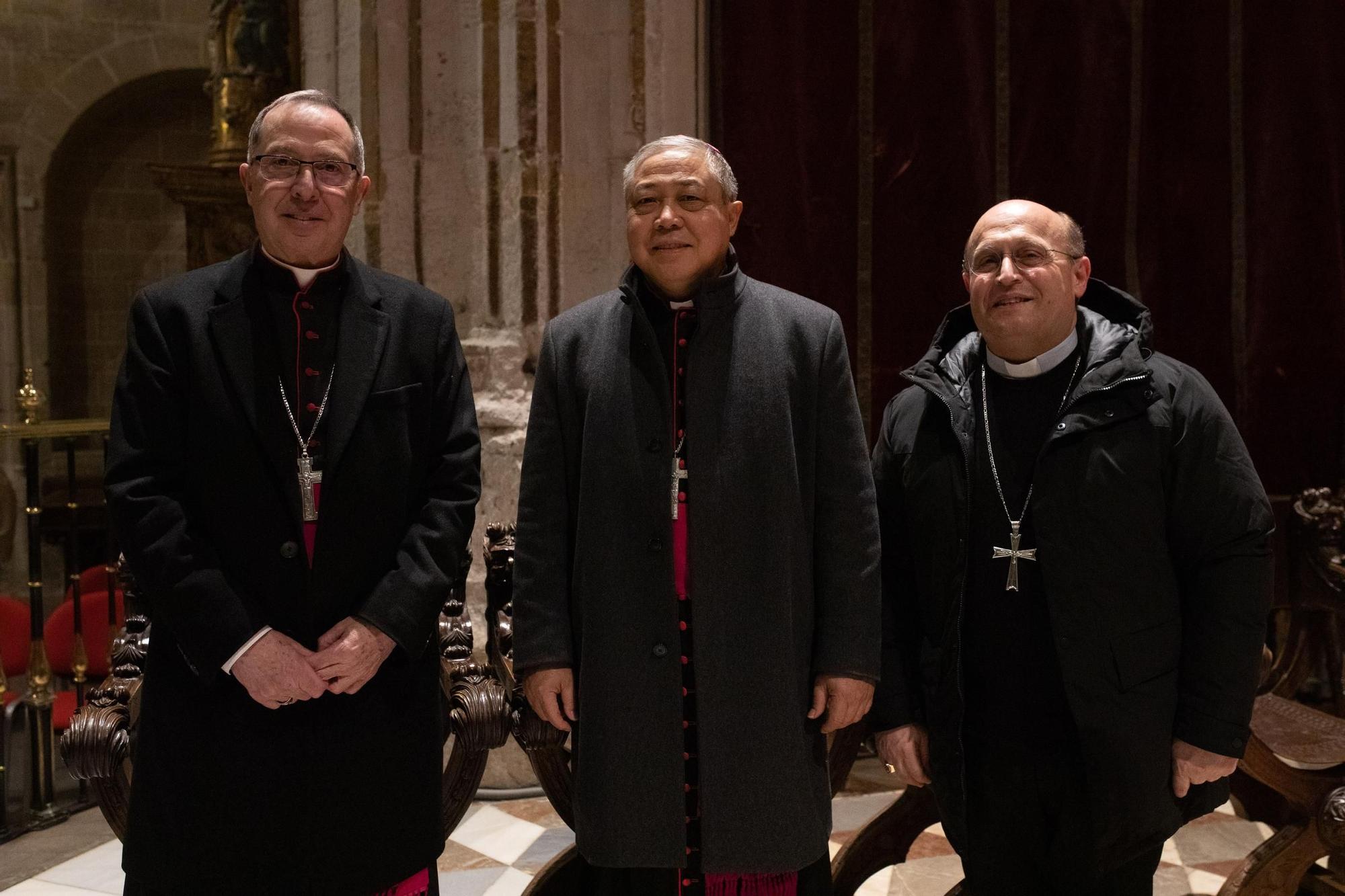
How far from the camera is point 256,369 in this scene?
6.45 ft

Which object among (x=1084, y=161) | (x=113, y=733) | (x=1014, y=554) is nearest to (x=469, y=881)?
(x=113, y=733)

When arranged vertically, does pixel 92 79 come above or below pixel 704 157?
above

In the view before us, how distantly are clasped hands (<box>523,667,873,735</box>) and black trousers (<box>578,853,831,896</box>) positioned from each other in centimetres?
26

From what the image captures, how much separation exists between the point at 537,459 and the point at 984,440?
2.65 feet

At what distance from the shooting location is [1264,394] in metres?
4.97

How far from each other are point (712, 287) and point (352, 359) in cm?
61

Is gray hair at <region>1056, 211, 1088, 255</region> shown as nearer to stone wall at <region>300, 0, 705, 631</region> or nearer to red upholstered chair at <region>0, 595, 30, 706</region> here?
stone wall at <region>300, 0, 705, 631</region>

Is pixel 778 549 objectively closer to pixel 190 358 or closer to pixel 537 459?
pixel 537 459

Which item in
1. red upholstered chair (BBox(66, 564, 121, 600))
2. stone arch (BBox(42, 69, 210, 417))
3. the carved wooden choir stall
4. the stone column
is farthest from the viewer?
stone arch (BBox(42, 69, 210, 417))

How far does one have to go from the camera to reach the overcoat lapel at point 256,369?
6.37ft

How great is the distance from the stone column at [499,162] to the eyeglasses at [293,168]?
1956 mm

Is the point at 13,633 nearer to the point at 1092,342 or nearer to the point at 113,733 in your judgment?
the point at 113,733

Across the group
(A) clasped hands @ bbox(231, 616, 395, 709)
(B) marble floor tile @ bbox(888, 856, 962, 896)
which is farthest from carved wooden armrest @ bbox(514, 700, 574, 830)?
(B) marble floor tile @ bbox(888, 856, 962, 896)

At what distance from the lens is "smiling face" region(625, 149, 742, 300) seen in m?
2.05
